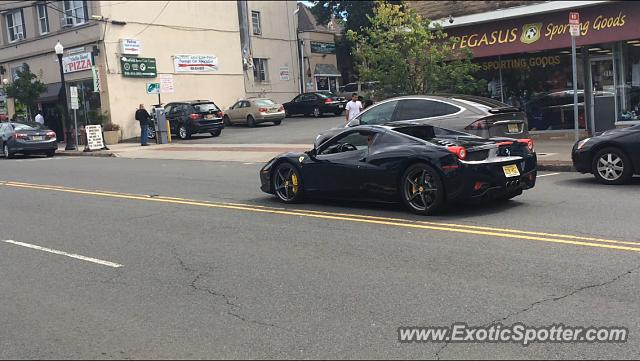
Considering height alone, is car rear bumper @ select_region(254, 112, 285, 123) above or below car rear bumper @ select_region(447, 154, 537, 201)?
above

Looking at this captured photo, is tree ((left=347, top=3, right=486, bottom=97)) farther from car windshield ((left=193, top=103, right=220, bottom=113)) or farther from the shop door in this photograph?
A: car windshield ((left=193, top=103, right=220, bottom=113))

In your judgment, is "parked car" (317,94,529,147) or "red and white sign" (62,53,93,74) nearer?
"parked car" (317,94,529,147)

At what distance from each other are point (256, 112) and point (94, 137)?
29.7 feet

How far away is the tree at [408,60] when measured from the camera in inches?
651

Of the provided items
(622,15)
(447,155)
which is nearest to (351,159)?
(447,155)

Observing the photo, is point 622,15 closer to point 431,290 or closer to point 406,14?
point 406,14

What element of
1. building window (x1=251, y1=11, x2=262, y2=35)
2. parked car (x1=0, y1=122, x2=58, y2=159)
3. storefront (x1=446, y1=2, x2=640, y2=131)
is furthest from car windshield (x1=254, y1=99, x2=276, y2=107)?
storefront (x1=446, y1=2, x2=640, y2=131)

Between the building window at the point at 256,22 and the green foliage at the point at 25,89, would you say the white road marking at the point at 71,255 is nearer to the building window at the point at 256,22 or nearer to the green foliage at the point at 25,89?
the green foliage at the point at 25,89

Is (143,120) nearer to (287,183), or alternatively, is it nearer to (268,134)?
(268,134)

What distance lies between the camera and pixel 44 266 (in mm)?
6699

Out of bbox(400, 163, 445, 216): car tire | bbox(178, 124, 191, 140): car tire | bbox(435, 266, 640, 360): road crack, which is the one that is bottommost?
bbox(435, 266, 640, 360): road crack

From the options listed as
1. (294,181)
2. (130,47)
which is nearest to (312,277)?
(294,181)

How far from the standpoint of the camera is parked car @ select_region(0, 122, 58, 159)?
74.7 feet

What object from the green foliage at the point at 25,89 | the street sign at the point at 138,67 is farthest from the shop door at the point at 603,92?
the green foliage at the point at 25,89
